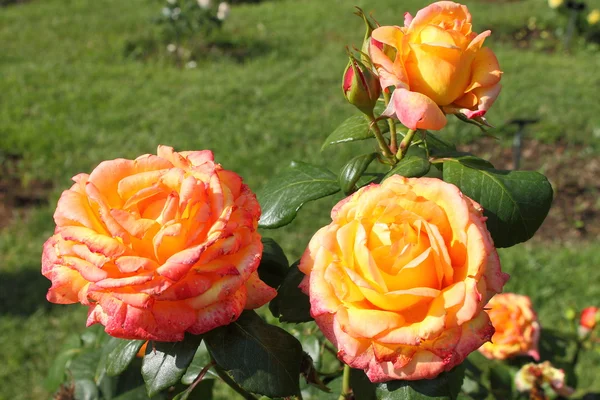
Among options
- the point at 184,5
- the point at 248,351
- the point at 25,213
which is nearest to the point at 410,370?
the point at 248,351

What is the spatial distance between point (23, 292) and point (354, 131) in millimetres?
2223

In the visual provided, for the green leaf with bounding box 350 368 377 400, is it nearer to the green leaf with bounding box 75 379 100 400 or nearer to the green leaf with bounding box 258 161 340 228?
the green leaf with bounding box 258 161 340 228

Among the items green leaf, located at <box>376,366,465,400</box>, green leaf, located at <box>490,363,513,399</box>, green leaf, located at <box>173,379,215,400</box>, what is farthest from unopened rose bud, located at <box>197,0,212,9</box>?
green leaf, located at <box>376,366,465,400</box>

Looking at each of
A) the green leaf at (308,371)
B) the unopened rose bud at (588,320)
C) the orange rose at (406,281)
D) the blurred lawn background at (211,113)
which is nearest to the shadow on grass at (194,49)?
the blurred lawn background at (211,113)

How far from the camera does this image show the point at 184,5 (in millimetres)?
5086

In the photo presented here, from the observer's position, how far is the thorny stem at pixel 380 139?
0.77 m

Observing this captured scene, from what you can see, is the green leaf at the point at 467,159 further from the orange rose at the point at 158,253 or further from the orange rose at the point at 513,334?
the orange rose at the point at 513,334

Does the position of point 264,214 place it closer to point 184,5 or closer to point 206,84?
point 206,84

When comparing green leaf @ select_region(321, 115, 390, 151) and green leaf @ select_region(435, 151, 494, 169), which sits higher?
green leaf @ select_region(435, 151, 494, 169)

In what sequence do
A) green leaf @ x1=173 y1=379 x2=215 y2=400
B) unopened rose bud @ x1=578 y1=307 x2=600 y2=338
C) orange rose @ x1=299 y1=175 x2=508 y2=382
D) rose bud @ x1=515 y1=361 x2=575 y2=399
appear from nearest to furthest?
orange rose @ x1=299 y1=175 x2=508 y2=382, green leaf @ x1=173 y1=379 x2=215 y2=400, rose bud @ x1=515 y1=361 x2=575 y2=399, unopened rose bud @ x1=578 y1=307 x2=600 y2=338

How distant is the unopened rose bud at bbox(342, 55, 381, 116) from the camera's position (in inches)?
27.9

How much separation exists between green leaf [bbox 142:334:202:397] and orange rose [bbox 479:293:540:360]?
2.46ft

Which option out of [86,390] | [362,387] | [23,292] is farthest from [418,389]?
[23,292]

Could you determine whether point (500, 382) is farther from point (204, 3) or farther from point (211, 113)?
point (204, 3)
